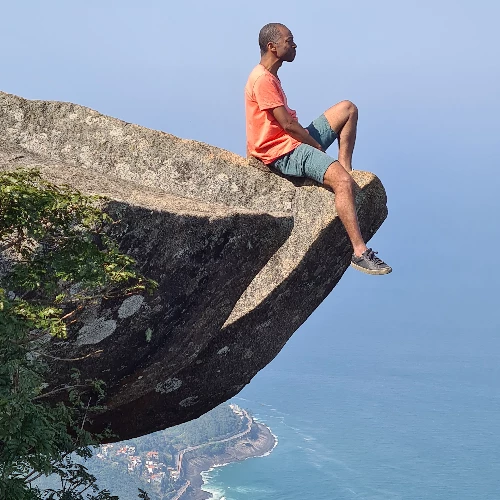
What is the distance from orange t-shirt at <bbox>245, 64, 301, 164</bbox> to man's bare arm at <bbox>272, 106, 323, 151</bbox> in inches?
2.0

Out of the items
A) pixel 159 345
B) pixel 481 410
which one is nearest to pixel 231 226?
pixel 159 345

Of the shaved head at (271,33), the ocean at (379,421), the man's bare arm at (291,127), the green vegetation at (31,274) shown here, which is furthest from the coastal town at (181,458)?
the green vegetation at (31,274)

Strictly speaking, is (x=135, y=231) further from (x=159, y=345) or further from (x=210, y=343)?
(x=210, y=343)

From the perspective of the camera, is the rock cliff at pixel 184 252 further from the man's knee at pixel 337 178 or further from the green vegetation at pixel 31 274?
the green vegetation at pixel 31 274

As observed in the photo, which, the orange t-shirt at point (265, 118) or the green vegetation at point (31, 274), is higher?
the orange t-shirt at point (265, 118)

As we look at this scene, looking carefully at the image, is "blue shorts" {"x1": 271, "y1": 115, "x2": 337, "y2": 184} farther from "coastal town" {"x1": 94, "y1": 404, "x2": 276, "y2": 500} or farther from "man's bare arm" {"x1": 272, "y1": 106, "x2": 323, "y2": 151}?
"coastal town" {"x1": 94, "y1": 404, "x2": 276, "y2": 500}

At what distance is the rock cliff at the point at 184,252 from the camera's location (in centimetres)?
646

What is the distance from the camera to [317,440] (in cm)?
11975

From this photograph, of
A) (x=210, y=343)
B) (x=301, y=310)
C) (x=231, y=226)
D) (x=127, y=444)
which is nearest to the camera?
(x=231, y=226)

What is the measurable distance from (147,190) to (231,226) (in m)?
0.83

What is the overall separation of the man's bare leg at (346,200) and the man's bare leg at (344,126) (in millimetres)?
824

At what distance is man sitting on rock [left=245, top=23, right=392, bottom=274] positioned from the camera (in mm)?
8422

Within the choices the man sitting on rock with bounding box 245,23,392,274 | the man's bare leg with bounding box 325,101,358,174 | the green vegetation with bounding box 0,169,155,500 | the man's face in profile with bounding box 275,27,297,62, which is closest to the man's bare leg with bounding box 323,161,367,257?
the man sitting on rock with bounding box 245,23,392,274

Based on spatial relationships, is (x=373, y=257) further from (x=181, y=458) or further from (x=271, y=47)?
(x=181, y=458)
